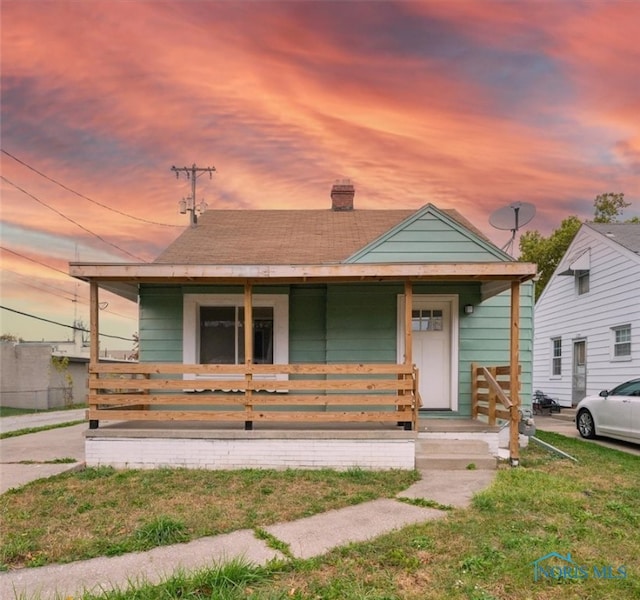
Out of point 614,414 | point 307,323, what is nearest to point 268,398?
point 307,323

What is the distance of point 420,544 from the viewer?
13.1 feet

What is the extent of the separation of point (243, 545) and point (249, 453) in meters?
2.80

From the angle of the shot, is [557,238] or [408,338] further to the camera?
[557,238]

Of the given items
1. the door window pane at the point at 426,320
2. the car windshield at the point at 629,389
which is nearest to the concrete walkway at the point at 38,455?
the door window pane at the point at 426,320

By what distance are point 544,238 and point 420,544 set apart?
24046 mm

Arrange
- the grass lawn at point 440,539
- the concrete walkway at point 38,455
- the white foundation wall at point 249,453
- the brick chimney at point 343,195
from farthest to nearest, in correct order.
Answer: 1. the brick chimney at point 343,195
2. the white foundation wall at point 249,453
3. the concrete walkway at point 38,455
4. the grass lawn at point 440,539

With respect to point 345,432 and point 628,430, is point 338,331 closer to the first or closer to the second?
point 345,432

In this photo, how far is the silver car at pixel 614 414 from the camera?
28.5 feet

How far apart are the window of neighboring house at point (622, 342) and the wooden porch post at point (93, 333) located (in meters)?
12.5

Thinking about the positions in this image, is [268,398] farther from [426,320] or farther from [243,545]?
[426,320]

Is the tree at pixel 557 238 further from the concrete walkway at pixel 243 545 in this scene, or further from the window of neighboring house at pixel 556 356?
the concrete walkway at pixel 243 545

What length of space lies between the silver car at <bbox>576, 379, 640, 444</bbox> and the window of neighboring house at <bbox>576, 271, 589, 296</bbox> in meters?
6.20

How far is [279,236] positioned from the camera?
1048 cm

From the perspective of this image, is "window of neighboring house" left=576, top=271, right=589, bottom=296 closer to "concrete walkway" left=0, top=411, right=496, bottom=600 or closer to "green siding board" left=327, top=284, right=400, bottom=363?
"green siding board" left=327, top=284, right=400, bottom=363
